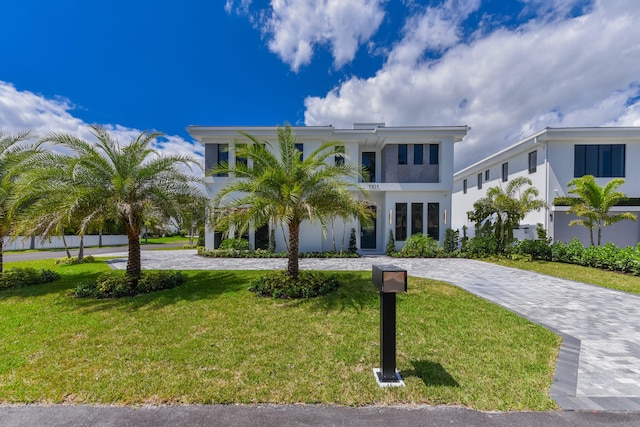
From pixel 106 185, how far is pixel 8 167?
4.35m

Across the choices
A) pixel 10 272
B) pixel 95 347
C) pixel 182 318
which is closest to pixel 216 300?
pixel 182 318

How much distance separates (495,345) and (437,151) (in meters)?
13.7

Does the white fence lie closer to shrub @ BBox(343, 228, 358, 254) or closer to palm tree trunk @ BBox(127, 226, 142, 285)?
palm tree trunk @ BBox(127, 226, 142, 285)

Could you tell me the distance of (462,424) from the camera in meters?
2.77

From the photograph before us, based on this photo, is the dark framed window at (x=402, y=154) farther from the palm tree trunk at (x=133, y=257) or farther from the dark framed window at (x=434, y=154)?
the palm tree trunk at (x=133, y=257)

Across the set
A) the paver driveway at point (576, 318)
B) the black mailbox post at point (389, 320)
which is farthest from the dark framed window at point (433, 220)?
the black mailbox post at point (389, 320)

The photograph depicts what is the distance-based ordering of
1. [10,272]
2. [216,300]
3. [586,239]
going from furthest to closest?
[586,239] < [10,272] < [216,300]

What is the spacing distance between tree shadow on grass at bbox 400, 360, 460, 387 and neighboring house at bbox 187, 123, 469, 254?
11.3m

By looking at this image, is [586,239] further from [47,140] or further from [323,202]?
[47,140]

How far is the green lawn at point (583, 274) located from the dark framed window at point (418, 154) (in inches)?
273

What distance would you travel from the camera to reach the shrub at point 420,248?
1460 centimetres

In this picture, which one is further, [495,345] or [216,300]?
[216,300]

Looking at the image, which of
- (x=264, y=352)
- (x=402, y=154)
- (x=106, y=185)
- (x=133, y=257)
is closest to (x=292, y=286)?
(x=264, y=352)

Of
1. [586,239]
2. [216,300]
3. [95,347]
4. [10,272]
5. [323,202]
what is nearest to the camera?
[95,347]
